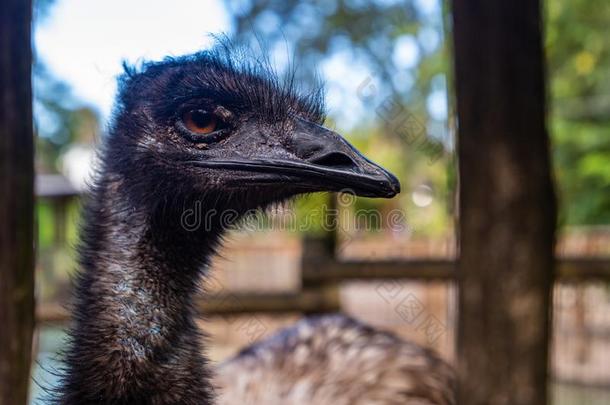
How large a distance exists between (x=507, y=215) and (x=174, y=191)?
1334mm

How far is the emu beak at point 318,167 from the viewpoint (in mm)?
1550

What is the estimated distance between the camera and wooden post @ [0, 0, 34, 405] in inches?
86.6

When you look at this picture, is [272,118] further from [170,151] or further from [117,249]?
[117,249]

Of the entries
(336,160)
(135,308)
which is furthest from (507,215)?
(135,308)

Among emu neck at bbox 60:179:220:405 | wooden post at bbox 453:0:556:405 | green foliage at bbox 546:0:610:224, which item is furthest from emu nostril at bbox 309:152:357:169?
green foliage at bbox 546:0:610:224

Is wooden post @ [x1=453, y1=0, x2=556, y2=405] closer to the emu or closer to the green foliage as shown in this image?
the emu

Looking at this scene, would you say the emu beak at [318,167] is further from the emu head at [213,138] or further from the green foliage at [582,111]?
the green foliage at [582,111]

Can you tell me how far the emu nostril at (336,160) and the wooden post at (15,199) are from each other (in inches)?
39.9

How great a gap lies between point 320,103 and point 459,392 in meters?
1.25

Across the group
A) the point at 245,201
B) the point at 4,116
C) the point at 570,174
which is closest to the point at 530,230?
the point at 245,201

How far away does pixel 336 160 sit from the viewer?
5.32ft

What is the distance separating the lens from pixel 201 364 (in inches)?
68.4
